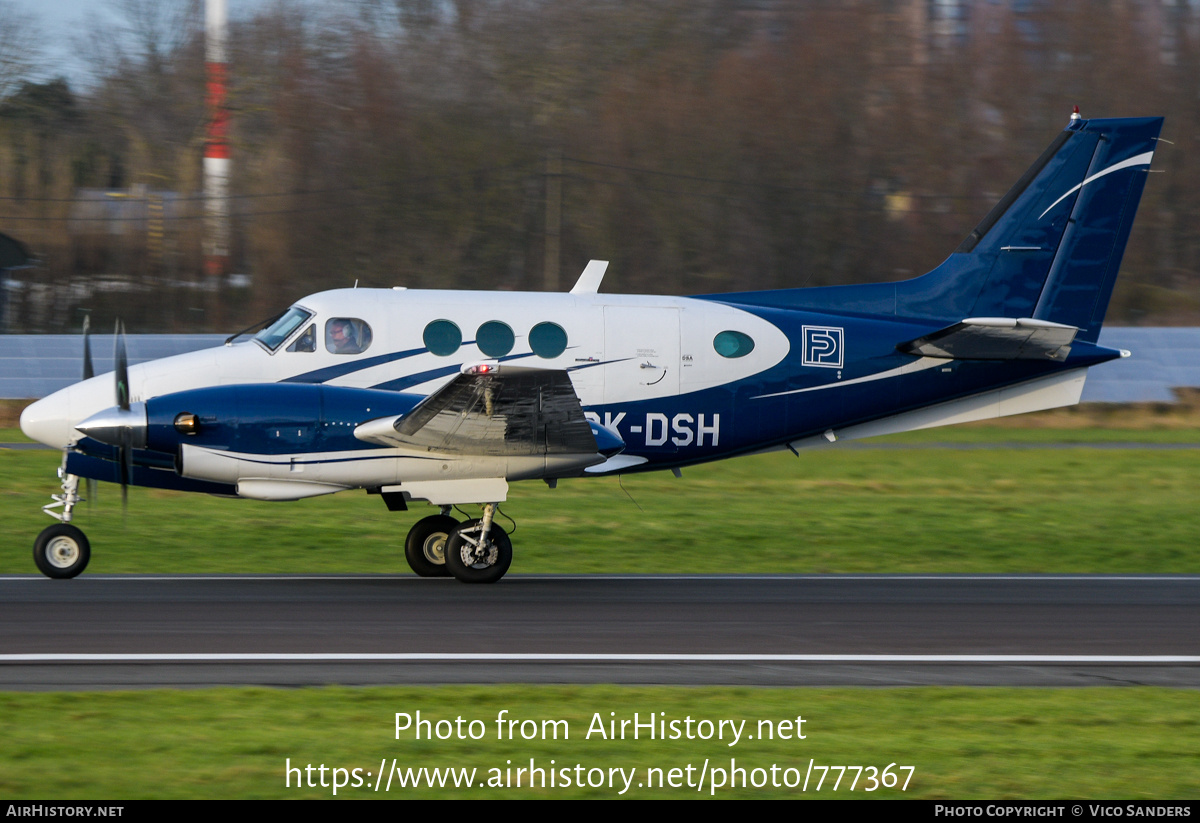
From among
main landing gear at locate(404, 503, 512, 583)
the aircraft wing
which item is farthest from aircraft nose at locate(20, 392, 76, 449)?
main landing gear at locate(404, 503, 512, 583)

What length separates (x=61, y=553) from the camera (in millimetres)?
11312

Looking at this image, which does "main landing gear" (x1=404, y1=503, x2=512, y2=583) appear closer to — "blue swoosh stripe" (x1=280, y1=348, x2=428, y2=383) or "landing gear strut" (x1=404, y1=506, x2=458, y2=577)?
"landing gear strut" (x1=404, y1=506, x2=458, y2=577)

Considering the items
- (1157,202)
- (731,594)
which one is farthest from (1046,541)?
(1157,202)

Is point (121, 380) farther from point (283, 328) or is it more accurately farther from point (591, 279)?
point (591, 279)

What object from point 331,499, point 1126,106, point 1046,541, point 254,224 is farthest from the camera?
point 1126,106

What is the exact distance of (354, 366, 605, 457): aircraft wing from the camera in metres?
10.4

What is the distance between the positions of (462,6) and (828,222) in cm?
1204

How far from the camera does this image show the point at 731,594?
37.5 ft

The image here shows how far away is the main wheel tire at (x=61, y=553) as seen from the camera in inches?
443

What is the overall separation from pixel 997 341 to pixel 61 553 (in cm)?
888

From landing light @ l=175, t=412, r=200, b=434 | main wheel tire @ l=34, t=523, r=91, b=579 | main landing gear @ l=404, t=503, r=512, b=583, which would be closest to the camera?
landing light @ l=175, t=412, r=200, b=434

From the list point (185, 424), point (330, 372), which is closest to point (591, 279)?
point (330, 372)

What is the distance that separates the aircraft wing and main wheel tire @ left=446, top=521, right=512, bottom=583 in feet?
2.66
